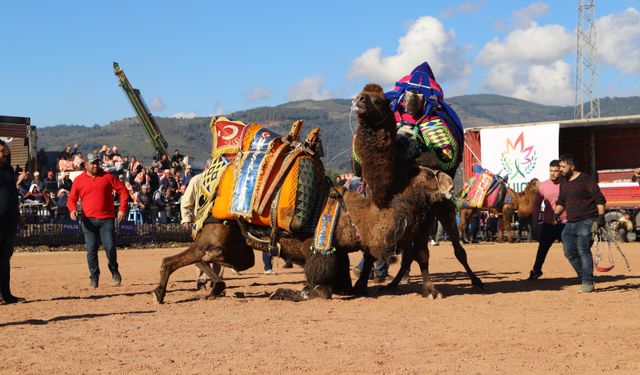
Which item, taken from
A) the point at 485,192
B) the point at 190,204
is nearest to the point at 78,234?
the point at 485,192

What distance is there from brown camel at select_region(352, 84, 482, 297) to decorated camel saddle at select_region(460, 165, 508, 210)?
17.1 m

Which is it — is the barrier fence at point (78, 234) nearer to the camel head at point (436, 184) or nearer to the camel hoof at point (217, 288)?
the camel hoof at point (217, 288)

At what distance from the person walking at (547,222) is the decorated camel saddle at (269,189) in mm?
4420

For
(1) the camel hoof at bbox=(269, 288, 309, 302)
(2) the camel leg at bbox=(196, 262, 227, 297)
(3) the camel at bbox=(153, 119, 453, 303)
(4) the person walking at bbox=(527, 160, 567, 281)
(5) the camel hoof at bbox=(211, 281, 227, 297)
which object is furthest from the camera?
(4) the person walking at bbox=(527, 160, 567, 281)

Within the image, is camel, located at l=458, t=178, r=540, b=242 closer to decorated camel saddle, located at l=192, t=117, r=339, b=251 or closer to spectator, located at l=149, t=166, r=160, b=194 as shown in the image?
spectator, located at l=149, t=166, r=160, b=194

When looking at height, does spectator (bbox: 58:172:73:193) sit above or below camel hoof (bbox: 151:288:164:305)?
above

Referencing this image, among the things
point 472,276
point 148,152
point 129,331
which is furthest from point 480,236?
point 148,152

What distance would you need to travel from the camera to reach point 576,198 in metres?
12.2

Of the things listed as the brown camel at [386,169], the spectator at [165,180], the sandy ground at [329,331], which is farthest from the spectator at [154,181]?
the brown camel at [386,169]

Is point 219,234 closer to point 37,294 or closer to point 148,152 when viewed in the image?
point 37,294

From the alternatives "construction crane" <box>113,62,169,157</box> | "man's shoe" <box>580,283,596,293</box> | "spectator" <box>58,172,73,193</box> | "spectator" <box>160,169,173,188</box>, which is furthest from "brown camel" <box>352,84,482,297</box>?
"construction crane" <box>113,62,169,157</box>

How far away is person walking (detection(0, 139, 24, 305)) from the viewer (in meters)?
11.8

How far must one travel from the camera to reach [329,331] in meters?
8.63

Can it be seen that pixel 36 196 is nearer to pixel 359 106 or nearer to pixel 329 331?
pixel 359 106
